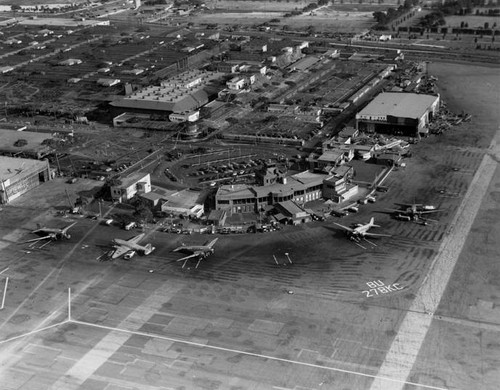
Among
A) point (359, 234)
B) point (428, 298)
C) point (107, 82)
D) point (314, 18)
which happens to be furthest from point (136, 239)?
point (314, 18)

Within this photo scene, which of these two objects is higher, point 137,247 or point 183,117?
point 183,117

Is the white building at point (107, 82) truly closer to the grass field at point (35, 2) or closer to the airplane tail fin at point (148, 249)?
the airplane tail fin at point (148, 249)

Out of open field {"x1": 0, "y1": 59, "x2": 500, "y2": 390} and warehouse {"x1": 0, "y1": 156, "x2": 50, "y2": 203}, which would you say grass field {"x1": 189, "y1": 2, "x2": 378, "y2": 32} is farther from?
open field {"x1": 0, "y1": 59, "x2": 500, "y2": 390}

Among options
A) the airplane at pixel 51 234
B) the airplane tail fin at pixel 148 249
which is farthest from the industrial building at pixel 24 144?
the airplane tail fin at pixel 148 249

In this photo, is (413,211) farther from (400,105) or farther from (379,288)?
(400,105)

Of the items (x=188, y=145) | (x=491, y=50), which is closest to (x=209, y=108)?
(x=188, y=145)

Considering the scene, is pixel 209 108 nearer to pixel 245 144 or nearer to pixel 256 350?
pixel 245 144
